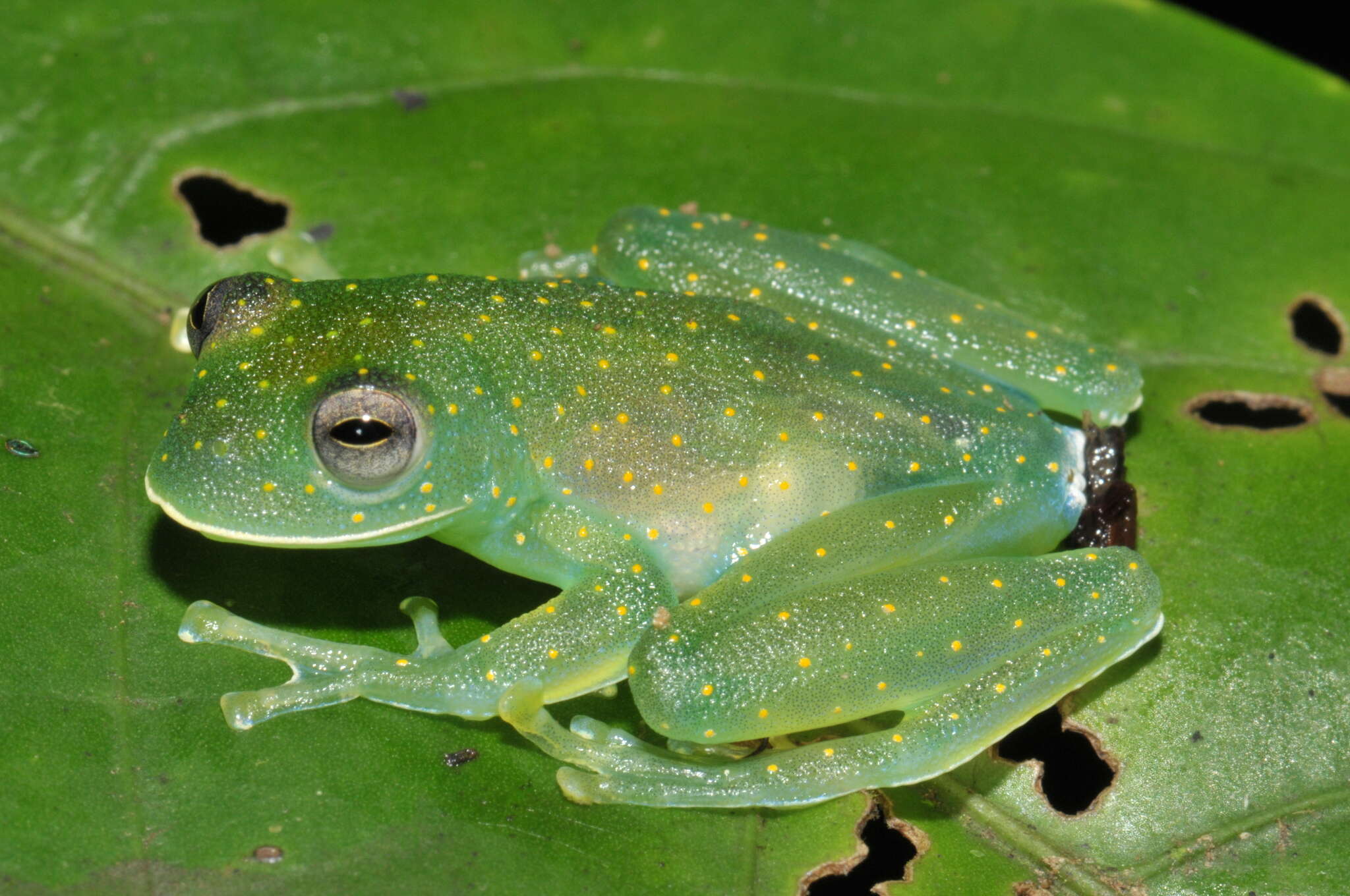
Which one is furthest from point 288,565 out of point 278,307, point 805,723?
point 805,723

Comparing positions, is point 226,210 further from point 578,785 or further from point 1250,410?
point 1250,410

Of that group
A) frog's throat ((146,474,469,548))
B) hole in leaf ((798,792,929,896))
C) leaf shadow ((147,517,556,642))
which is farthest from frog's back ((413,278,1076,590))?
hole in leaf ((798,792,929,896))

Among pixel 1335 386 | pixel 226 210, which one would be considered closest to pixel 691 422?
pixel 226 210

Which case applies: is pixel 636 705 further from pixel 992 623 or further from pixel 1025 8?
pixel 1025 8

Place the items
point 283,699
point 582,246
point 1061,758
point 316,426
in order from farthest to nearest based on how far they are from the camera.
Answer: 1. point 582,246
2. point 1061,758
3. point 283,699
4. point 316,426

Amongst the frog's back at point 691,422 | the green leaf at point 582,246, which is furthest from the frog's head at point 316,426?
the green leaf at point 582,246
